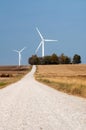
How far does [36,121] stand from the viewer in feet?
44.2

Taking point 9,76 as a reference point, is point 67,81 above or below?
above

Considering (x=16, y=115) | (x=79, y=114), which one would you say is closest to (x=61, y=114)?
(x=79, y=114)

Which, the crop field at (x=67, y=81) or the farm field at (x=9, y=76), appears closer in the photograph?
the crop field at (x=67, y=81)

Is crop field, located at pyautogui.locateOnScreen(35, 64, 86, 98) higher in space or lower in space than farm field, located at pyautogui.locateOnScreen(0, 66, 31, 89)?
higher

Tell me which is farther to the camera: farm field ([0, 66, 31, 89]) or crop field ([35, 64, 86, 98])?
farm field ([0, 66, 31, 89])

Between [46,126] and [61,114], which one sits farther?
[61,114]

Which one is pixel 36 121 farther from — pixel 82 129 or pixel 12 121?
pixel 82 129

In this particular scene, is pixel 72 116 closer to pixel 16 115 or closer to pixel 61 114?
pixel 61 114

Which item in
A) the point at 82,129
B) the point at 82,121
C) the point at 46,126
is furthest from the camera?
the point at 82,121

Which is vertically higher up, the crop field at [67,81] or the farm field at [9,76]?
the crop field at [67,81]

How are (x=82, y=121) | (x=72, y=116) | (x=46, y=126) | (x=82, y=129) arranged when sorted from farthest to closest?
(x=72, y=116)
(x=82, y=121)
(x=46, y=126)
(x=82, y=129)

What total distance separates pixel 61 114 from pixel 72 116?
811 millimetres

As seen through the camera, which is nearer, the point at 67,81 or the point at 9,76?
the point at 67,81

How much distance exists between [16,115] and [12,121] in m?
1.77
